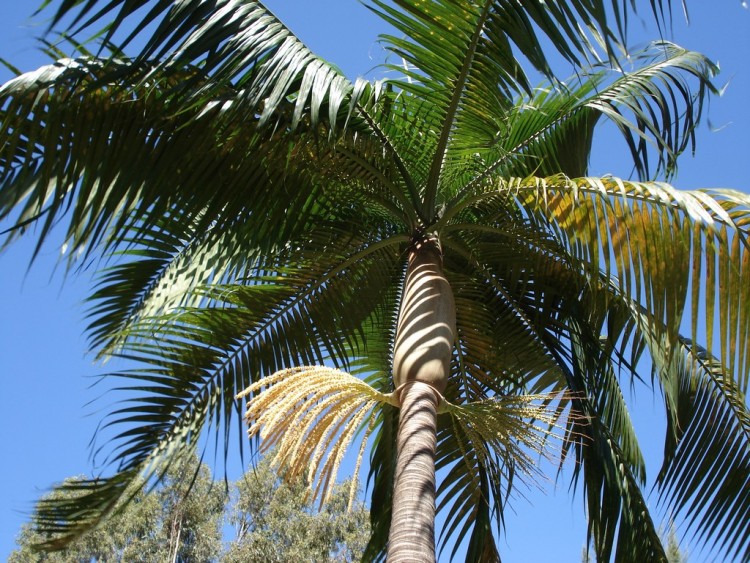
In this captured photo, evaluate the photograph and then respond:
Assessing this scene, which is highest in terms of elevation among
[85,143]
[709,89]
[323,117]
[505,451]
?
[709,89]

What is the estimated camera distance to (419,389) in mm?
4008

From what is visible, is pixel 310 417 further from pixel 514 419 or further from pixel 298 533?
pixel 298 533

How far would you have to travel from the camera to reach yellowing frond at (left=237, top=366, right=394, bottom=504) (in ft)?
12.5

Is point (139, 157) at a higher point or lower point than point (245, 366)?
higher

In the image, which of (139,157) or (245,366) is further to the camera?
(245,366)

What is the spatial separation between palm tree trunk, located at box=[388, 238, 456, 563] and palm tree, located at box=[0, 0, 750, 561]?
1 cm

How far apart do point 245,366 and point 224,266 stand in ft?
2.34

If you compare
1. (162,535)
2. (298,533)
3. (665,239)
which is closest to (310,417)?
(665,239)

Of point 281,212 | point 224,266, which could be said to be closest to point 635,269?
point 281,212

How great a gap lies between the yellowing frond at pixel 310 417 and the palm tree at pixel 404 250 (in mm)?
14

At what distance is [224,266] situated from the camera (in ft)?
17.3

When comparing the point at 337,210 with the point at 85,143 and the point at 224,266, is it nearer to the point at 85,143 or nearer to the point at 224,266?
the point at 224,266

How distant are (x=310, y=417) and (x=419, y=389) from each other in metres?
0.56

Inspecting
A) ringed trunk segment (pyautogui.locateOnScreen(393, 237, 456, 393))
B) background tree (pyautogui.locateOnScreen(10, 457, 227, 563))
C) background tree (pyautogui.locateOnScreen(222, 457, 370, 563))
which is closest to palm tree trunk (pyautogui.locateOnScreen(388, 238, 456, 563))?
ringed trunk segment (pyautogui.locateOnScreen(393, 237, 456, 393))
